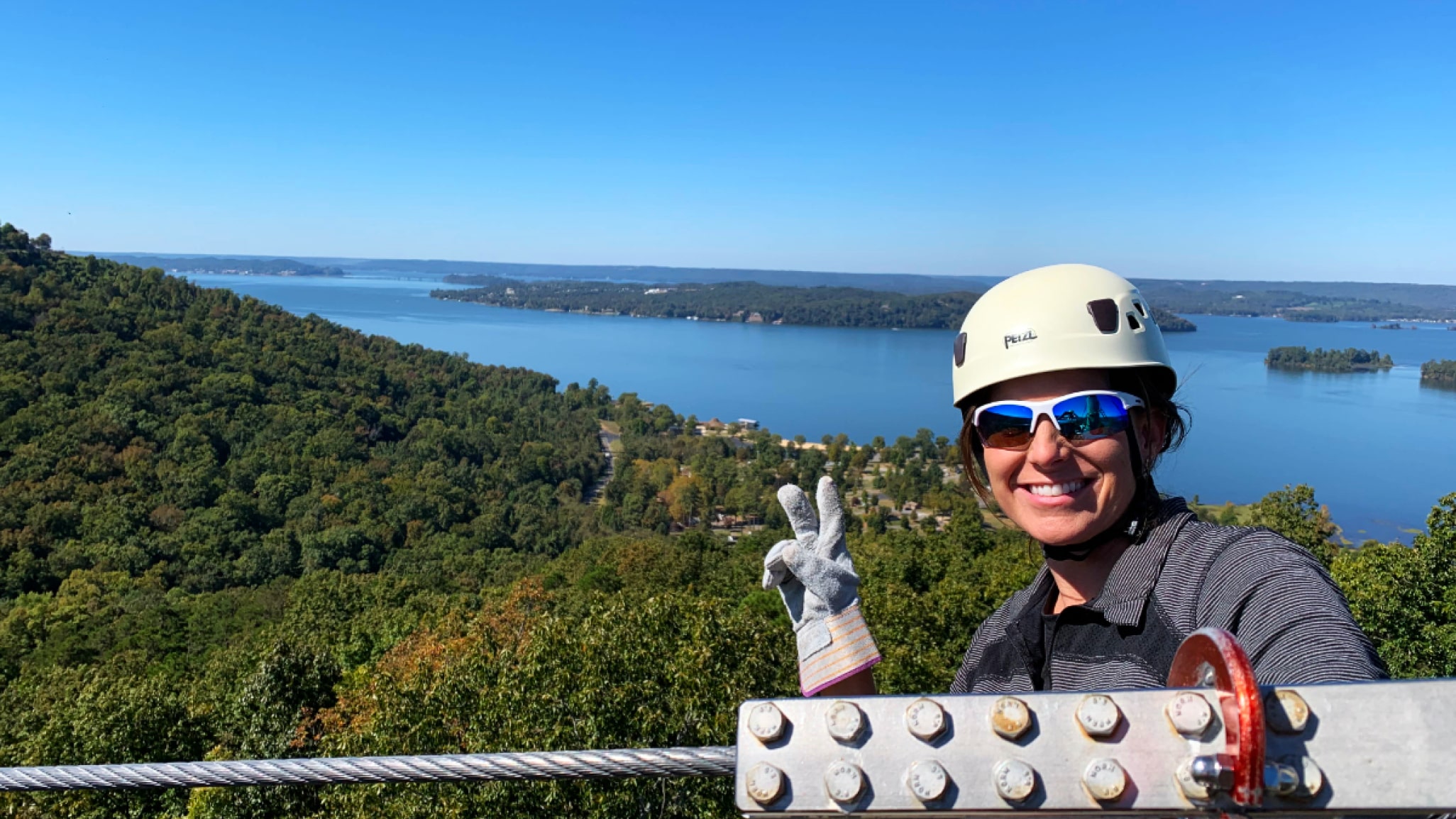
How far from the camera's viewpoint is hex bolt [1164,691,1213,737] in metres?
0.77

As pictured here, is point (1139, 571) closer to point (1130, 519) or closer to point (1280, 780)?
point (1130, 519)

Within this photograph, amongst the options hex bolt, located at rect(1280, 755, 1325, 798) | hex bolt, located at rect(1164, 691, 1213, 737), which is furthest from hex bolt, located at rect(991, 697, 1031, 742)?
hex bolt, located at rect(1280, 755, 1325, 798)

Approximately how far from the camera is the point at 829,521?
5.26 feet

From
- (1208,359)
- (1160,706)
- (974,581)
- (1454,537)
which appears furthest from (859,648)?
(1208,359)

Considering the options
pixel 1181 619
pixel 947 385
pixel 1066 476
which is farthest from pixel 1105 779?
pixel 947 385

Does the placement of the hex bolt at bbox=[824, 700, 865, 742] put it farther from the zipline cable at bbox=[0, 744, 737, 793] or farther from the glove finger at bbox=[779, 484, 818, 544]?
the glove finger at bbox=[779, 484, 818, 544]

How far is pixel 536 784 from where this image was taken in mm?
8164

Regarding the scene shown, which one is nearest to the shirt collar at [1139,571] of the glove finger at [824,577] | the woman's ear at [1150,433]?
the woman's ear at [1150,433]

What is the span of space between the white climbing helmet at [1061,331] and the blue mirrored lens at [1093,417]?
0.07 m

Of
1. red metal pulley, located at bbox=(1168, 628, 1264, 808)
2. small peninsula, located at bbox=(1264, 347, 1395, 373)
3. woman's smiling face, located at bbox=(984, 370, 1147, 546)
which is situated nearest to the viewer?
red metal pulley, located at bbox=(1168, 628, 1264, 808)

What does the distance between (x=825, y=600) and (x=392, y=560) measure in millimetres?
53150

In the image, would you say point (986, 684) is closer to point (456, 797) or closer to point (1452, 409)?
point (456, 797)

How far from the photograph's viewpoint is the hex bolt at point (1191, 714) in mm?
772

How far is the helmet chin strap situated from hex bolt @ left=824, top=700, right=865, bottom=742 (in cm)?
99
